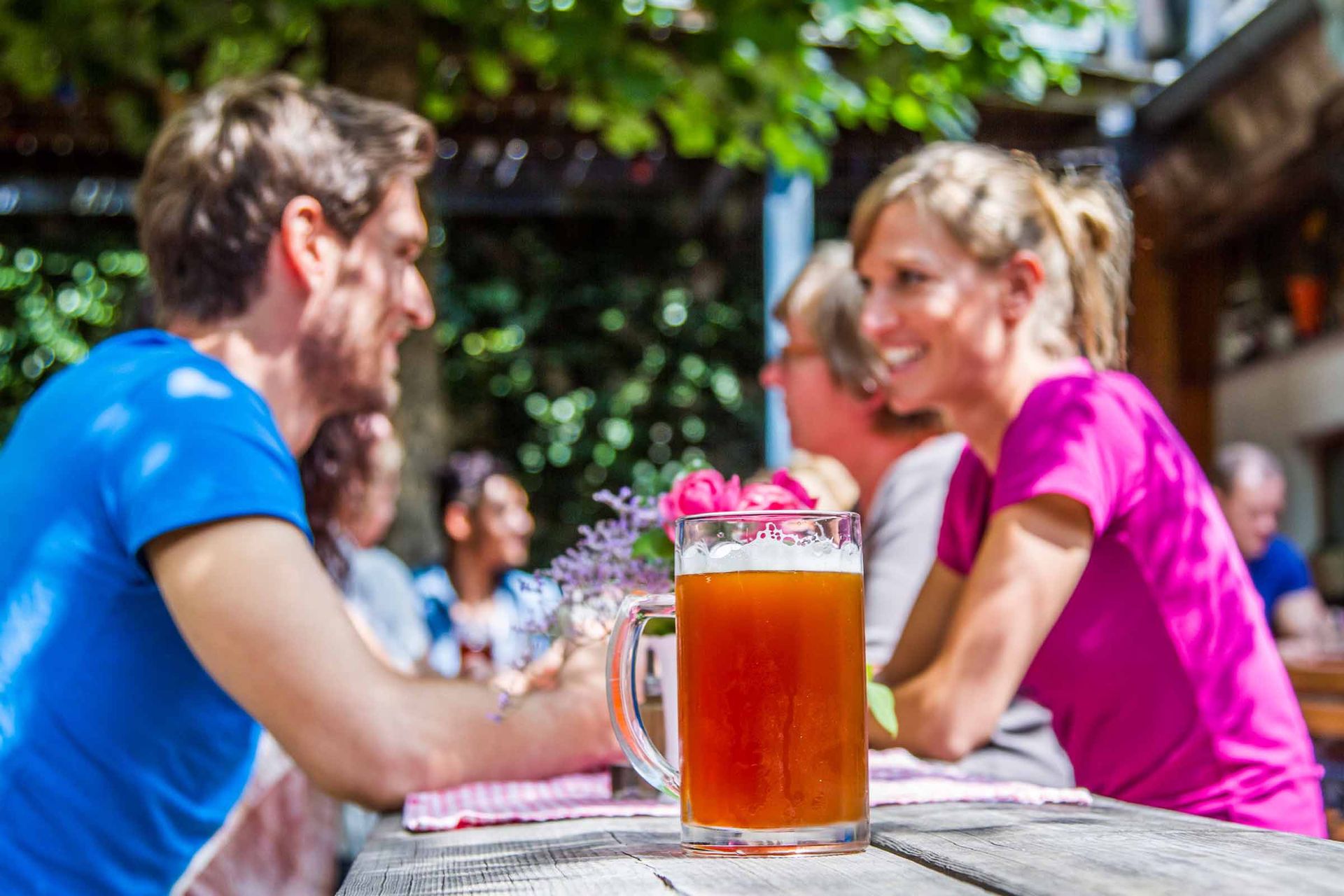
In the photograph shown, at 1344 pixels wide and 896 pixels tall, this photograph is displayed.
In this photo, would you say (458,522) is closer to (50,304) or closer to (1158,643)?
(50,304)

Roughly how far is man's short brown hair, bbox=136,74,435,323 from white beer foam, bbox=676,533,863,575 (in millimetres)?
1117

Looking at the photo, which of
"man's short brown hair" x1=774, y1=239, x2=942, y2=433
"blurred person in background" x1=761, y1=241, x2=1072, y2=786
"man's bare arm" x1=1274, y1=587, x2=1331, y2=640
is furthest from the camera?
"man's bare arm" x1=1274, y1=587, x2=1331, y2=640

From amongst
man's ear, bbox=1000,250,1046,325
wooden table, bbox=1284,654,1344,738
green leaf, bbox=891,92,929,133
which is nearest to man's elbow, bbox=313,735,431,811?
man's ear, bbox=1000,250,1046,325

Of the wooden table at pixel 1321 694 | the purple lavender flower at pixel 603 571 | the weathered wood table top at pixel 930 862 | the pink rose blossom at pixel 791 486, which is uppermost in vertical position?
the pink rose blossom at pixel 791 486

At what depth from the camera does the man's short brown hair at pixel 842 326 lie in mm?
2703

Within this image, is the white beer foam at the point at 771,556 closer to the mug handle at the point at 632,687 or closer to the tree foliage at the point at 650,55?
the mug handle at the point at 632,687

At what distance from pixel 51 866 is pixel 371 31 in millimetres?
2959

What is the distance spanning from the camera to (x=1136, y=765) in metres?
1.64

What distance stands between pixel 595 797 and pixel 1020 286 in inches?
36.7

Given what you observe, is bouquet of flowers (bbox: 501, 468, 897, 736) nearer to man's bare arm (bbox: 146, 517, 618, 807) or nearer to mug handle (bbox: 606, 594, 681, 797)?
man's bare arm (bbox: 146, 517, 618, 807)

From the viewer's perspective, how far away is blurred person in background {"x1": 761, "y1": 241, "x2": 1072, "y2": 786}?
7.55ft

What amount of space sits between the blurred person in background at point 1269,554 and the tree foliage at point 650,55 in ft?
6.80

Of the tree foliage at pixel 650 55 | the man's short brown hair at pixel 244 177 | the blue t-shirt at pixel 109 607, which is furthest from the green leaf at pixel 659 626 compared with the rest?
the tree foliage at pixel 650 55

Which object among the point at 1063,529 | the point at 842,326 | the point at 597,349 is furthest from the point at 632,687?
the point at 597,349
